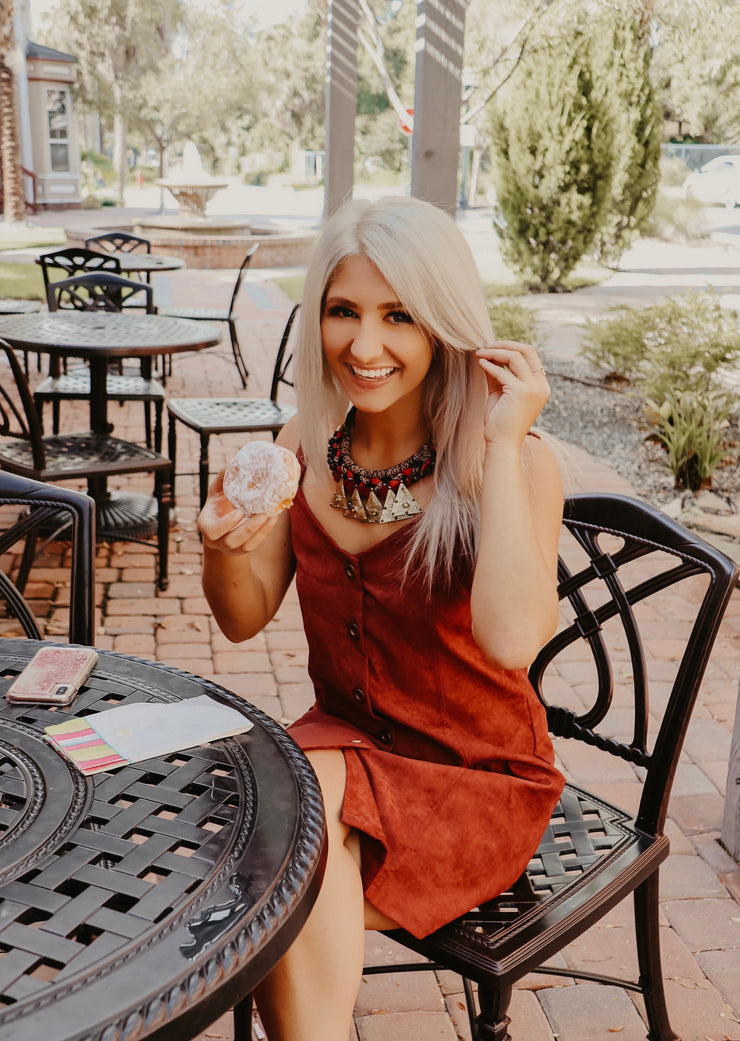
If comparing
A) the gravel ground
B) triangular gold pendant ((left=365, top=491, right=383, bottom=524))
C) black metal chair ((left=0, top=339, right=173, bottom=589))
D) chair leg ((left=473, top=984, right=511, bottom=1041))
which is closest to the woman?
triangular gold pendant ((left=365, top=491, right=383, bottom=524))

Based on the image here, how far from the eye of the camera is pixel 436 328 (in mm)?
1675

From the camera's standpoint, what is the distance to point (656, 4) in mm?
14062

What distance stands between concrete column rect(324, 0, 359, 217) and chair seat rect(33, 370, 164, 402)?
2.93 m

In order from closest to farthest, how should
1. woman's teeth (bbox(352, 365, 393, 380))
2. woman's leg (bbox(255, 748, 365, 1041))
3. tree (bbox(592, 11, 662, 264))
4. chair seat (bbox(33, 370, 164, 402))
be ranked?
woman's leg (bbox(255, 748, 365, 1041)) → woman's teeth (bbox(352, 365, 393, 380)) → chair seat (bbox(33, 370, 164, 402)) → tree (bbox(592, 11, 662, 264))

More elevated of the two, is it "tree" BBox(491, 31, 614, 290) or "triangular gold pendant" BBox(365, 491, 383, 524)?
"tree" BBox(491, 31, 614, 290)

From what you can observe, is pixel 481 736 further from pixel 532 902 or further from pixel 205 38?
pixel 205 38

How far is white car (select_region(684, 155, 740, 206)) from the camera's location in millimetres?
28422

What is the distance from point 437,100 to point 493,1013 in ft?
14.5

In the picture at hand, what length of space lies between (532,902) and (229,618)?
716mm

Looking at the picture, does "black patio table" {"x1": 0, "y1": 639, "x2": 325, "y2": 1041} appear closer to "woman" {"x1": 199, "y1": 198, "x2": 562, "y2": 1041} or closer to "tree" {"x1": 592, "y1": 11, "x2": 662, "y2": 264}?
"woman" {"x1": 199, "y1": 198, "x2": 562, "y2": 1041}

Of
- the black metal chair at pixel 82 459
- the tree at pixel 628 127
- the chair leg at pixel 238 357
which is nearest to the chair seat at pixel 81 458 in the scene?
the black metal chair at pixel 82 459

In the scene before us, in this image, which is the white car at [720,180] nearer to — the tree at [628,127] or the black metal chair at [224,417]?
the tree at [628,127]

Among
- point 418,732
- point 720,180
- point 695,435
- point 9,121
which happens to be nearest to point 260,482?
point 418,732

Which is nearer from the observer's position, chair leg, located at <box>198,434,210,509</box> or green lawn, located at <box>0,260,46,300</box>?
chair leg, located at <box>198,434,210,509</box>
